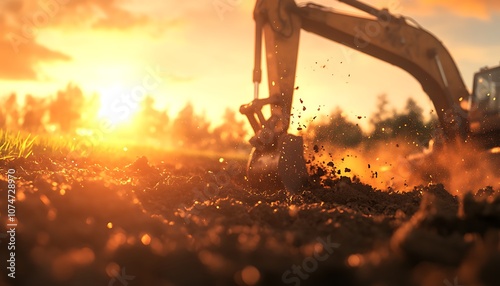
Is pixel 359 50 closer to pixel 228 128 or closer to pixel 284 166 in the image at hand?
pixel 284 166

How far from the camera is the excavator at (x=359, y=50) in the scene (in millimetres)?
7980

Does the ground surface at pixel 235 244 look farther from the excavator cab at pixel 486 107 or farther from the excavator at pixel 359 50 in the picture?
the excavator cab at pixel 486 107

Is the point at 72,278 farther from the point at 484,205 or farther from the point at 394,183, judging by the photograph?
the point at 394,183

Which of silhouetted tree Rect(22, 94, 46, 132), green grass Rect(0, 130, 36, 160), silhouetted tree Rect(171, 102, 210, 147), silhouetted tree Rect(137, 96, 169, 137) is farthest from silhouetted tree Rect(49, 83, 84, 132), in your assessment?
green grass Rect(0, 130, 36, 160)

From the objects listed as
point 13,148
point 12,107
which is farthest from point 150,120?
point 13,148

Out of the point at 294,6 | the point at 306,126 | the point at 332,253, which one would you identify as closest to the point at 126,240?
the point at 332,253

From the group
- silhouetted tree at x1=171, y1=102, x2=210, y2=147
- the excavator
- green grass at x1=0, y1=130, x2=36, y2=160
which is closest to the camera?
the excavator

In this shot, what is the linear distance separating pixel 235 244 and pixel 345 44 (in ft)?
22.8

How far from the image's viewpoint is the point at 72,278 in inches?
99.3

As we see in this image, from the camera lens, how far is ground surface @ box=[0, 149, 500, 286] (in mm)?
2387

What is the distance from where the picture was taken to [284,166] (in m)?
7.68

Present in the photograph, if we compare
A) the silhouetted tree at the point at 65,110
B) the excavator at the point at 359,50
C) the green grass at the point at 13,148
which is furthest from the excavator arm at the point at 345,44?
the silhouetted tree at the point at 65,110

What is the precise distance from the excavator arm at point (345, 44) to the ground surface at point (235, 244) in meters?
3.15

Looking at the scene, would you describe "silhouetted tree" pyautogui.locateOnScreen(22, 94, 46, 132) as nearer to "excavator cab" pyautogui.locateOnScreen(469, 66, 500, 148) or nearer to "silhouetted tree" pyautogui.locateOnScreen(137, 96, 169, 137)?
"silhouetted tree" pyautogui.locateOnScreen(137, 96, 169, 137)
